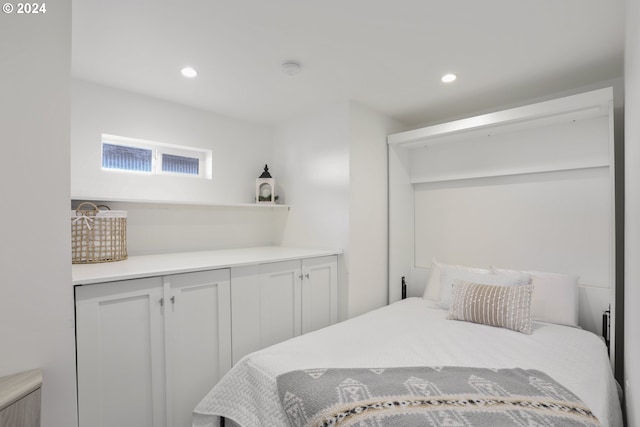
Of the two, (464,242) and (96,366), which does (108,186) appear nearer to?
(96,366)

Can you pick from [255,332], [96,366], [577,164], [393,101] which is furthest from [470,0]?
[96,366]

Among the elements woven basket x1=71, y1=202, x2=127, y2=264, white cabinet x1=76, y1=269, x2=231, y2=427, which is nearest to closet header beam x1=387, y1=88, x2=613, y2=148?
white cabinet x1=76, y1=269, x2=231, y2=427

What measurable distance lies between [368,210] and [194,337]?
70.6 inches

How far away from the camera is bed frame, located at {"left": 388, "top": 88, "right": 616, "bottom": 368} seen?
7.79 ft

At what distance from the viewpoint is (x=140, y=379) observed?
174 centimetres

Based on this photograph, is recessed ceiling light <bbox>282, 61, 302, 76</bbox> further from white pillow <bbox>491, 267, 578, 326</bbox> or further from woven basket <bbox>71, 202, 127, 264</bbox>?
white pillow <bbox>491, 267, 578, 326</bbox>

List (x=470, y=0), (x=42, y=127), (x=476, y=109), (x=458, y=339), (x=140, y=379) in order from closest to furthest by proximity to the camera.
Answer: (x=42, y=127) → (x=470, y=0) → (x=140, y=379) → (x=458, y=339) → (x=476, y=109)

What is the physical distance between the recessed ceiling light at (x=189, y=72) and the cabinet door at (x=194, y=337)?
Result: 4.51 feet

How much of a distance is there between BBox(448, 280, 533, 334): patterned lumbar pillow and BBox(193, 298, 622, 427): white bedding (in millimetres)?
67

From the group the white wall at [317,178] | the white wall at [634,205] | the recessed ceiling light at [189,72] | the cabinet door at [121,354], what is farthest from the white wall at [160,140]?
the white wall at [634,205]

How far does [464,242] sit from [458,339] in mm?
1314

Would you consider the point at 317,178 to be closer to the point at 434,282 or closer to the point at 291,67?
the point at 291,67

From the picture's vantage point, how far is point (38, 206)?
1228 mm

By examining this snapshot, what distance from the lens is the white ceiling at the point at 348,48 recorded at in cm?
159
